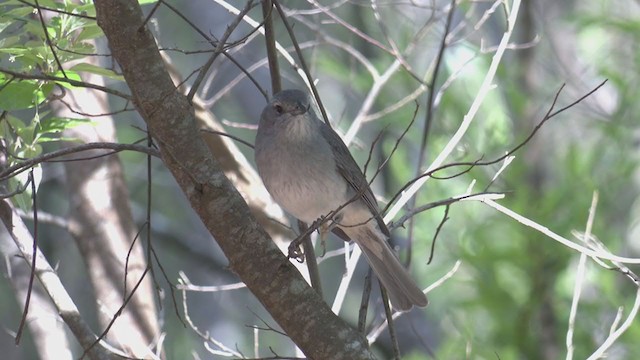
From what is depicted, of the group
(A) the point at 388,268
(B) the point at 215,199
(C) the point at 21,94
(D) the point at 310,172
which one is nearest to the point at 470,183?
(A) the point at 388,268

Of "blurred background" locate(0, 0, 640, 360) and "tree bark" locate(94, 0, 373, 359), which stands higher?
"blurred background" locate(0, 0, 640, 360)

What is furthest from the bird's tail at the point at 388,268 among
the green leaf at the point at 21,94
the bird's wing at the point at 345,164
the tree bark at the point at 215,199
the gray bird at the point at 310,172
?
the green leaf at the point at 21,94

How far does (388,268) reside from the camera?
411cm

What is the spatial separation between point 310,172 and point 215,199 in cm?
141

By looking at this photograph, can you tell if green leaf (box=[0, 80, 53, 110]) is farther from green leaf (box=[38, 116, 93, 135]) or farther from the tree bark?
the tree bark

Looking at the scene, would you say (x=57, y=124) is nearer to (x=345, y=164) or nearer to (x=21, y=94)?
(x=21, y=94)

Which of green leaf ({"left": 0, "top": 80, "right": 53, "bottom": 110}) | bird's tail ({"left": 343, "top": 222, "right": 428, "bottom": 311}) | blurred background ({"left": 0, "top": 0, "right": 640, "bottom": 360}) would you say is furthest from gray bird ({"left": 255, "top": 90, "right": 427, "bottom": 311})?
green leaf ({"left": 0, "top": 80, "right": 53, "bottom": 110})

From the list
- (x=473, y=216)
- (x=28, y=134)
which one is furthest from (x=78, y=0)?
(x=473, y=216)

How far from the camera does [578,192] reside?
551cm

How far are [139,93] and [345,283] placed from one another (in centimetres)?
158

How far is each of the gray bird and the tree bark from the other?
116 centimetres

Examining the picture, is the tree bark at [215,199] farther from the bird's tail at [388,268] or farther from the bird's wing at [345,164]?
the bird's wing at [345,164]

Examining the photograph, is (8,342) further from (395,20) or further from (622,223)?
(622,223)

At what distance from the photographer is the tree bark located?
2.40 metres
